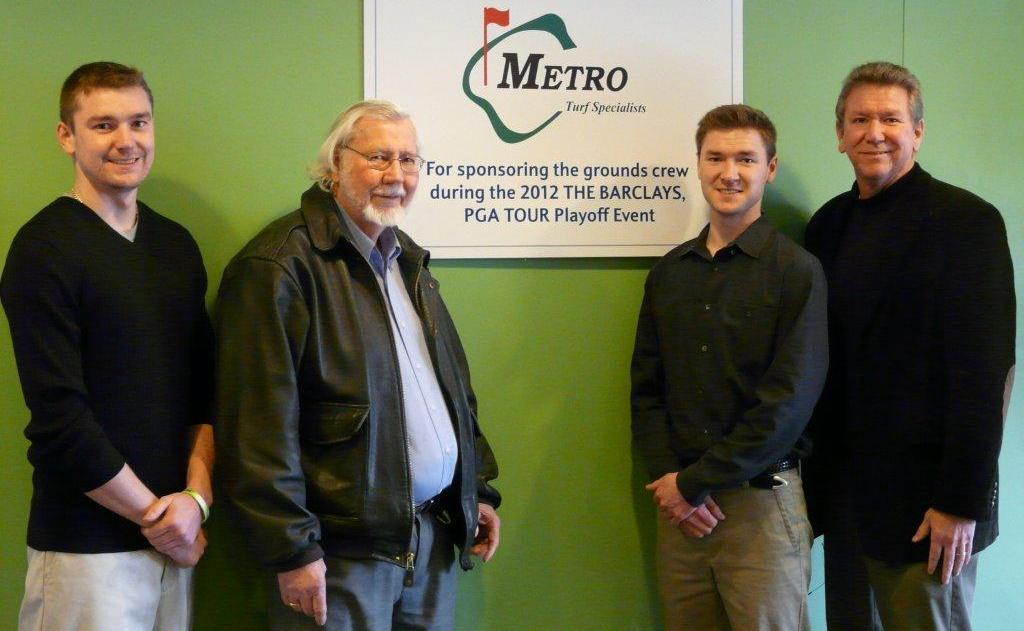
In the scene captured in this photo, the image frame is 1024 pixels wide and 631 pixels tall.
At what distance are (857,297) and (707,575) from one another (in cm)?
78

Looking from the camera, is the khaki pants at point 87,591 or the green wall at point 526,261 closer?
the khaki pants at point 87,591

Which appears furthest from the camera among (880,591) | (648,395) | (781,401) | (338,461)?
(648,395)

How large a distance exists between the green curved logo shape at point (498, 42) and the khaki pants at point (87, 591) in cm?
134

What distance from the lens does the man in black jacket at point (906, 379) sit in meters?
1.83

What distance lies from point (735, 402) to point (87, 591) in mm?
1435

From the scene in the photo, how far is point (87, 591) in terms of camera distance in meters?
1.60

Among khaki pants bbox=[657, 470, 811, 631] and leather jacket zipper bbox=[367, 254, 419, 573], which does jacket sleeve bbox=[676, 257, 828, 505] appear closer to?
khaki pants bbox=[657, 470, 811, 631]

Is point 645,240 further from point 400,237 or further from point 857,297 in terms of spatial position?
point 400,237

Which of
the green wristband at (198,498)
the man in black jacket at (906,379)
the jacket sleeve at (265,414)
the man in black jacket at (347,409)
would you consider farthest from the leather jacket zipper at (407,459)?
the man in black jacket at (906,379)

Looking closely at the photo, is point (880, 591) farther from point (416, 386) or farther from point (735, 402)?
point (416, 386)

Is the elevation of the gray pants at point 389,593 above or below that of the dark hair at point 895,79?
below

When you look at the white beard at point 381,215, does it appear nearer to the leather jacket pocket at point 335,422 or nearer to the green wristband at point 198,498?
the leather jacket pocket at point 335,422

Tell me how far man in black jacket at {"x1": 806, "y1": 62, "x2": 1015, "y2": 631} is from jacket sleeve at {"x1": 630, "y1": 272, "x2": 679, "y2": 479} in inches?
16.2

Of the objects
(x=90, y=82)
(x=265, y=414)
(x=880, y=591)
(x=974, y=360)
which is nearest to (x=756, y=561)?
(x=880, y=591)
